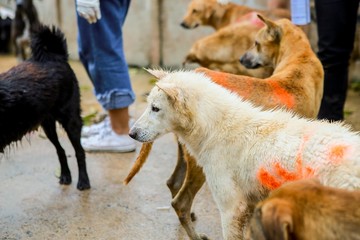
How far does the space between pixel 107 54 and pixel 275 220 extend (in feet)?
9.63

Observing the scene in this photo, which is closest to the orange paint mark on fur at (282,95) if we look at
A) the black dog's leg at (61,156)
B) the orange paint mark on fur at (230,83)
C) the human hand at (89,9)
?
the orange paint mark on fur at (230,83)

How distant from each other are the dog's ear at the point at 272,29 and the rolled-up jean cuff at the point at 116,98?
1348mm

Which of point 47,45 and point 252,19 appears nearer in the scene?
point 47,45

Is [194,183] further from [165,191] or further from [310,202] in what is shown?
[310,202]

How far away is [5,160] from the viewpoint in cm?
479

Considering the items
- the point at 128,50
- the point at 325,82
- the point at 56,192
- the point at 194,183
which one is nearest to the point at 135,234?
the point at 194,183

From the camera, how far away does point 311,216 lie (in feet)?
6.60

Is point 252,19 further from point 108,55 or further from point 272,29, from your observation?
point 108,55

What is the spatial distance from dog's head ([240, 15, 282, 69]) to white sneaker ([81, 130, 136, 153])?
4.19ft

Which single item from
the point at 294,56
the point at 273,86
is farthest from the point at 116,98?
the point at 273,86

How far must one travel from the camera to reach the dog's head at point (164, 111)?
9.39 ft

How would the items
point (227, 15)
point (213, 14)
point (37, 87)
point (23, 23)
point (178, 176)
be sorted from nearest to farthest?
point (178, 176)
point (37, 87)
point (227, 15)
point (213, 14)
point (23, 23)

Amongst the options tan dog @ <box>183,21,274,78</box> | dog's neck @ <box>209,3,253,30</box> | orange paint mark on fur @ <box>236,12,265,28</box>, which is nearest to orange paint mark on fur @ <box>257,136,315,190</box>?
tan dog @ <box>183,21,274,78</box>

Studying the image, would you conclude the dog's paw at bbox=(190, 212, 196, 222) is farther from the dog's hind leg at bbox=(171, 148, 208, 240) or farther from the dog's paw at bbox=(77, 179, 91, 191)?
the dog's paw at bbox=(77, 179, 91, 191)
